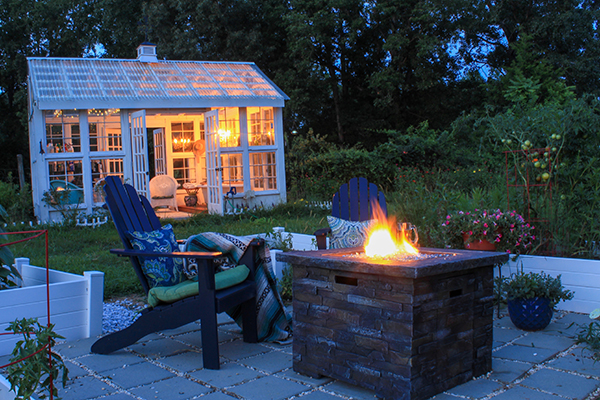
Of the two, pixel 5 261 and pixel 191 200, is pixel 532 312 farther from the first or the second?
pixel 191 200

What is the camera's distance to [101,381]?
287 cm

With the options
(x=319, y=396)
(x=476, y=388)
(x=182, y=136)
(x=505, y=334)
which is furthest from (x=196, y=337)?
(x=182, y=136)

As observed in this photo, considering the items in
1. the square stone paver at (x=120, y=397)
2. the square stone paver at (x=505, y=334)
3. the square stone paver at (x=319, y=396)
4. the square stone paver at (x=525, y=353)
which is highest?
the square stone paver at (x=120, y=397)

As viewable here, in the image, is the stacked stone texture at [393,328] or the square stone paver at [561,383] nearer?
the stacked stone texture at [393,328]

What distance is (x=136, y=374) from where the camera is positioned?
298 centimetres

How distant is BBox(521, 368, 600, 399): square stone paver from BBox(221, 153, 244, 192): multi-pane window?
794 cm

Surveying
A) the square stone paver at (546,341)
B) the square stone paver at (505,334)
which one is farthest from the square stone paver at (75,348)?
the square stone paver at (546,341)

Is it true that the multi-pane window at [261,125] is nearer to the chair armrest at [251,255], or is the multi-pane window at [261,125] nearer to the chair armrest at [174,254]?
the chair armrest at [251,255]

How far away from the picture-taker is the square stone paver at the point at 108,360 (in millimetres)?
3102

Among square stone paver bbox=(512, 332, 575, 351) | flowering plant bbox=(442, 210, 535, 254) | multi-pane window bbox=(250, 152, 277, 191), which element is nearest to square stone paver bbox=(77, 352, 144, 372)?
square stone paver bbox=(512, 332, 575, 351)

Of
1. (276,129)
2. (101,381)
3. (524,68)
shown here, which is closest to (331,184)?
(276,129)

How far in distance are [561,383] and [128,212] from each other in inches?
113

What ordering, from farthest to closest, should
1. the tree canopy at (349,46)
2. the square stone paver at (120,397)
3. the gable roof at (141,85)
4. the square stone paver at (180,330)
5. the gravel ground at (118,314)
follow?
the tree canopy at (349,46) < the gable roof at (141,85) < the gravel ground at (118,314) < the square stone paver at (180,330) < the square stone paver at (120,397)

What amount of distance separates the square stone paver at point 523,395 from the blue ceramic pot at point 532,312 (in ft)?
3.42
